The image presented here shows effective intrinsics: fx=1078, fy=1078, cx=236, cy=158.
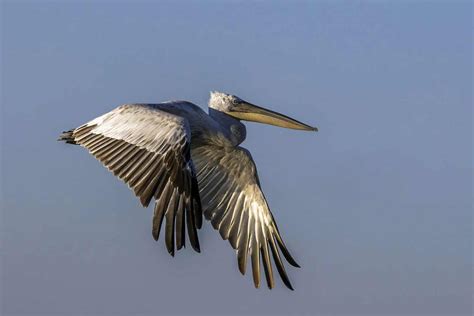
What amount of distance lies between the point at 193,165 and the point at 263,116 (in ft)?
9.17

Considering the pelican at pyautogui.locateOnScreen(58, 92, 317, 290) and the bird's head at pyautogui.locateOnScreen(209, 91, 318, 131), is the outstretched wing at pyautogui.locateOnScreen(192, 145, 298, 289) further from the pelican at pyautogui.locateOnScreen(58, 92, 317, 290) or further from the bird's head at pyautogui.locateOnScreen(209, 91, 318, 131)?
the bird's head at pyautogui.locateOnScreen(209, 91, 318, 131)

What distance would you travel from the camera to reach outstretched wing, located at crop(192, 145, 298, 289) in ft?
51.6

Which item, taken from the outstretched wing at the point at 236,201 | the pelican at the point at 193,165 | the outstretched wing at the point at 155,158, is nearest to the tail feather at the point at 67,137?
the pelican at the point at 193,165

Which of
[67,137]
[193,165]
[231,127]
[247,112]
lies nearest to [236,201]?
[231,127]

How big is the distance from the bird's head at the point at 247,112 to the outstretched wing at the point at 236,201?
29.3 inches

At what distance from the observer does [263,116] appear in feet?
55.6

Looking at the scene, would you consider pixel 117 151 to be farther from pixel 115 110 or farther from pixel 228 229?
pixel 228 229

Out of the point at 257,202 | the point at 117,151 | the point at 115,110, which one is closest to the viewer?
the point at 117,151

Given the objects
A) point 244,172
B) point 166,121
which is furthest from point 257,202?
point 166,121

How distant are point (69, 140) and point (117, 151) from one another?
6.28 feet

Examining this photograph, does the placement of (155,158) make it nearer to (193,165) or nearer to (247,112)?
(193,165)

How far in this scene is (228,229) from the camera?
1605 cm

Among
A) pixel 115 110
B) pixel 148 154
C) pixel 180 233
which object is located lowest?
pixel 180 233

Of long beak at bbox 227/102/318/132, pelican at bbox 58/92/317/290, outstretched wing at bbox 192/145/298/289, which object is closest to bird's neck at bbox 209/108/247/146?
pelican at bbox 58/92/317/290
